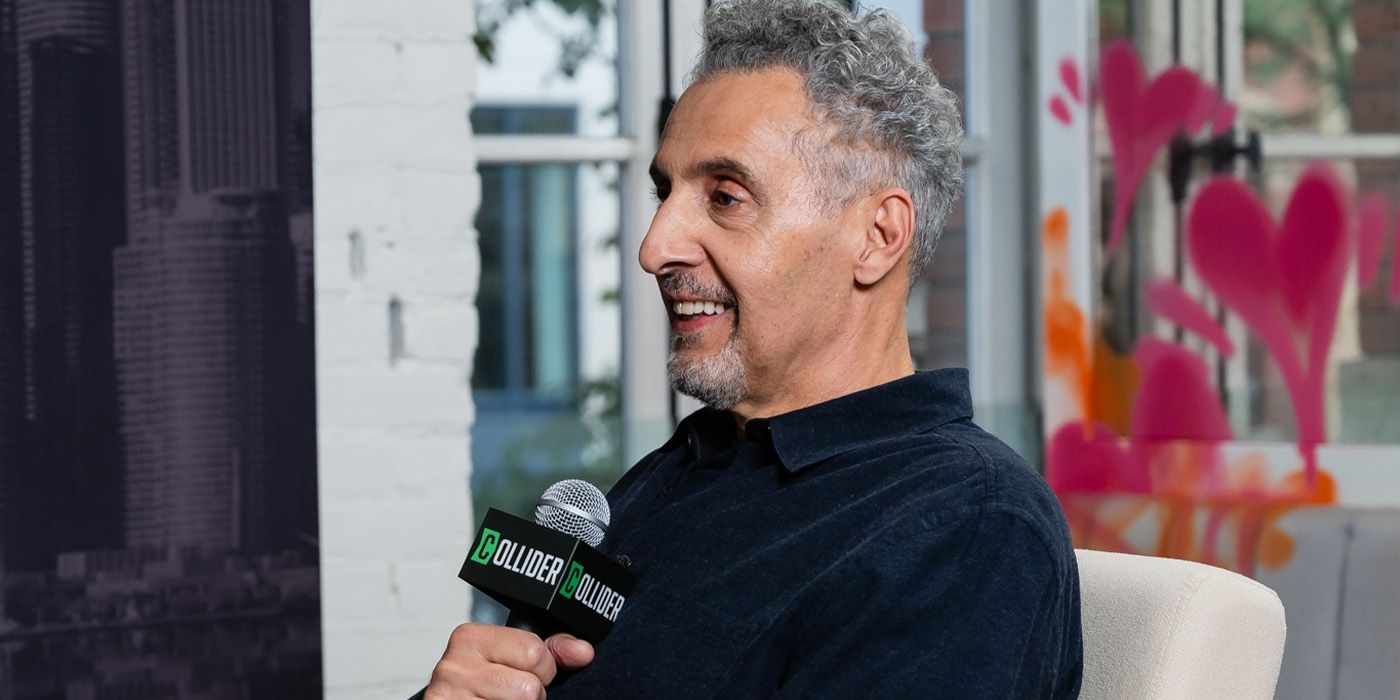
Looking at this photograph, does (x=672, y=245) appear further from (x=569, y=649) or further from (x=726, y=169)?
(x=569, y=649)

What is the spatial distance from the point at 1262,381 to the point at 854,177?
42.1 inches

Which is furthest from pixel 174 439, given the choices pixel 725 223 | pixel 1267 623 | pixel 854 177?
pixel 1267 623

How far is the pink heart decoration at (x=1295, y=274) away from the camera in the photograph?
208cm

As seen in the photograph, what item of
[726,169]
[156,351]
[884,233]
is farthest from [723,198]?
[156,351]

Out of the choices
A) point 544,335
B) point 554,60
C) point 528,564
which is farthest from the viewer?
point 544,335

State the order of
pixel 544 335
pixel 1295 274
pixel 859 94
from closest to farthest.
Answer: pixel 859 94, pixel 1295 274, pixel 544 335

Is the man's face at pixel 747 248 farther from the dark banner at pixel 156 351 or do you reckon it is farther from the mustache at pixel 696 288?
the dark banner at pixel 156 351

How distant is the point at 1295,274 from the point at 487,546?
4.65 ft

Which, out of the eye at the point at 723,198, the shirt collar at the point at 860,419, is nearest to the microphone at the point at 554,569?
the shirt collar at the point at 860,419

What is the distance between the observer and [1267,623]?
120 cm

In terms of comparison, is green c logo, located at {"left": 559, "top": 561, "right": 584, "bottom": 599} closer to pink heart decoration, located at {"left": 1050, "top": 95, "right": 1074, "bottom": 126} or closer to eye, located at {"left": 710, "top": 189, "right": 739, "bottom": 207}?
eye, located at {"left": 710, "top": 189, "right": 739, "bottom": 207}

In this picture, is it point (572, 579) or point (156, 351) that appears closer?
point (572, 579)

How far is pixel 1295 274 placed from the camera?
211 cm

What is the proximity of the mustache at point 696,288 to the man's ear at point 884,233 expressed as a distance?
0.13 m
